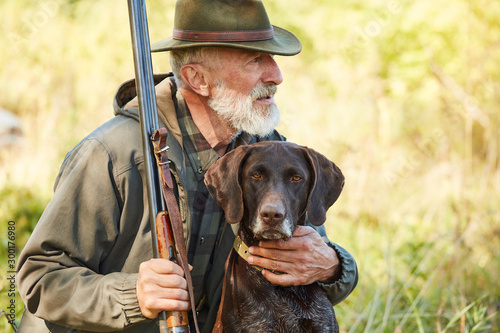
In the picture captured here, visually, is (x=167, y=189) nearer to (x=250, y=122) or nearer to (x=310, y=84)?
(x=250, y=122)

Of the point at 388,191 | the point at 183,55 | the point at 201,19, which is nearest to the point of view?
the point at 201,19

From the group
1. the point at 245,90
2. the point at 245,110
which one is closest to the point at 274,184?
the point at 245,110

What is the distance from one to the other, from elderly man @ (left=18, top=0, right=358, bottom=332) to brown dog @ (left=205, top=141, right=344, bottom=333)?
0.32 feet

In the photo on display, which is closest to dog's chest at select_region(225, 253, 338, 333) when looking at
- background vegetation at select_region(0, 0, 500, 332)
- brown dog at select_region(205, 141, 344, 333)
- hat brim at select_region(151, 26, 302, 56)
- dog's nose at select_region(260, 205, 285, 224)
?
brown dog at select_region(205, 141, 344, 333)

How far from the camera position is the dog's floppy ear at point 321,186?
2.89 meters

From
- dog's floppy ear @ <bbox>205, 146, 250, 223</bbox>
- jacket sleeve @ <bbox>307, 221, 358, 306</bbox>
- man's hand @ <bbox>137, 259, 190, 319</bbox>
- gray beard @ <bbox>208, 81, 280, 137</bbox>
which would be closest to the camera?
man's hand @ <bbox>137, 259, 190, 319</bbox>

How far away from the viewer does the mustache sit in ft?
11.5

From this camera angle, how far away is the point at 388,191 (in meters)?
7.50

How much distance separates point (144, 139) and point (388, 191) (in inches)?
206

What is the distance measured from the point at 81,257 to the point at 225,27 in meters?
1.47

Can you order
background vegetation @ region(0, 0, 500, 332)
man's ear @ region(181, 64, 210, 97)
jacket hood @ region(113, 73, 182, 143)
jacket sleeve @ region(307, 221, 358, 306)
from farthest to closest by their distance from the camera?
background vegetation @ region(0, 0, 500, 332)
man's ear @ region(181, 64, 210, 97)
jacket hood @ region(113, 73, 182, 143)
jacket sleeve @ region(307, 221, 358, 306)

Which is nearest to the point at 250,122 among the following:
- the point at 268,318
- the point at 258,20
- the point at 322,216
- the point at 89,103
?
the point at 258,20

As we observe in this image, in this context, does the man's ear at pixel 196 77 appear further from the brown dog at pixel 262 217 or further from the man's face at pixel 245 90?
the brown dog at pixel 262 217

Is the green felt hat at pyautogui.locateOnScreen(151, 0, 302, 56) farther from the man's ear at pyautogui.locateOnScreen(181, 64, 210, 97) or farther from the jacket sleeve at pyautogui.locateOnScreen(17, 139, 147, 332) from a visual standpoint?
the jacket sleeve at pyautogui.locateOnScreen(17, 139, 147, 332)
